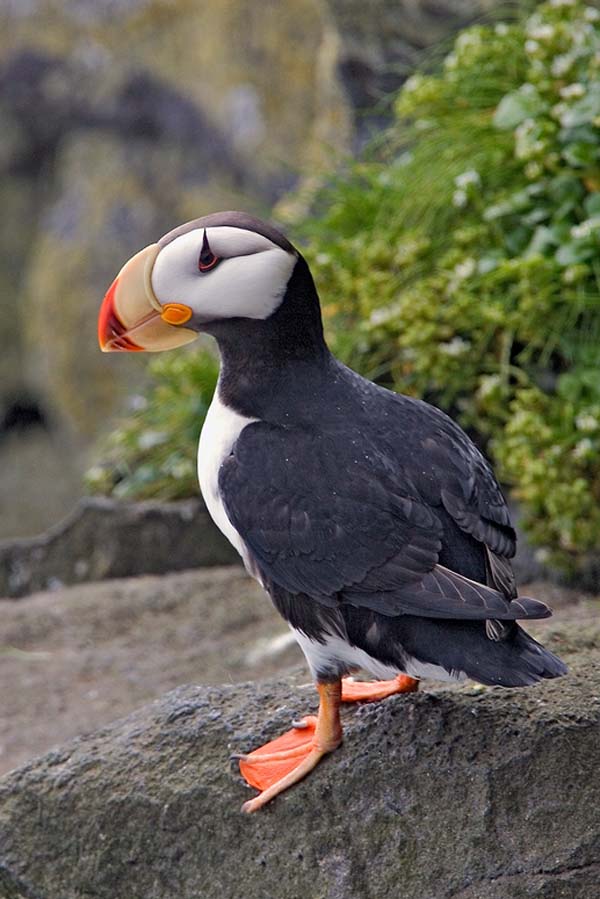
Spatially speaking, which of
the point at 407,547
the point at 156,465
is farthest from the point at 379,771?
the point at 156,465

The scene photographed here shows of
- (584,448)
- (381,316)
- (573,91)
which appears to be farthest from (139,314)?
(573,91)

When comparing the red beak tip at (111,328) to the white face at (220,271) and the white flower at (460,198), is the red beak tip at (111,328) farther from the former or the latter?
the white flower at (460,198)

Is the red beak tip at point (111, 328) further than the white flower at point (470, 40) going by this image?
No

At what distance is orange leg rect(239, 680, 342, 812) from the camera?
311cm

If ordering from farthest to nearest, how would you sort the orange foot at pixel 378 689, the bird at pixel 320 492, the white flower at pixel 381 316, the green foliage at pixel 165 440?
1. the green foliage at pixel 165 440
2. the white flower at pixel 381 316
3. the orange foot at pixel 378 689
4. the bird at pixel 320 492

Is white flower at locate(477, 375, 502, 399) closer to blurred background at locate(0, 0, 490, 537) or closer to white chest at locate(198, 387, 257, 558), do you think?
white chest at locate(198, 387, 257, 558)

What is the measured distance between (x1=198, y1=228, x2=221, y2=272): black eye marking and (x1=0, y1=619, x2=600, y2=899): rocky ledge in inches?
46.6

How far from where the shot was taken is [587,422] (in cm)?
467

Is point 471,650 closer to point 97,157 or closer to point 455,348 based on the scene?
point 455,348

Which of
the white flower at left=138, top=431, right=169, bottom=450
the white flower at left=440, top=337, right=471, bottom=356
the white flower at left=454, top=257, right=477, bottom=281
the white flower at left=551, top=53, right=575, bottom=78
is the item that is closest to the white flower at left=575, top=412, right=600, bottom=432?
the white flower at left=440, top=337, right=471, bottom=356

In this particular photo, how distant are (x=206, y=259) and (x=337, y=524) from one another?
70 cm

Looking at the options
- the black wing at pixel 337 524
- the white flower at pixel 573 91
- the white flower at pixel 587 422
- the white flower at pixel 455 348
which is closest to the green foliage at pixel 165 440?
the white flower at pixel 455 348

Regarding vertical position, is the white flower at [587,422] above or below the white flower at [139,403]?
above

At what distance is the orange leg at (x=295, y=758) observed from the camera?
311 cm
